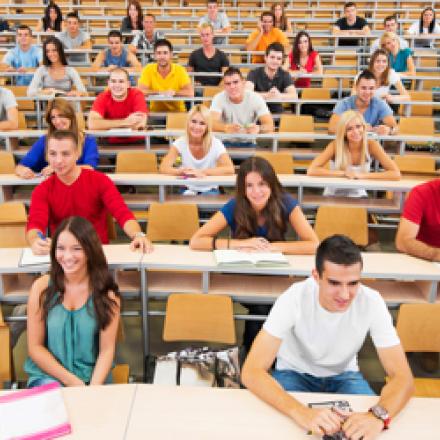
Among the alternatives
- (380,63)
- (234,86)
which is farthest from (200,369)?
(380,63)

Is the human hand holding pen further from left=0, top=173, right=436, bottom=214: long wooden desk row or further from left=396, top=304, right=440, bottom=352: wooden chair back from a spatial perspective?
left=396, top=304, right=440, bottom=352: wooden chair back

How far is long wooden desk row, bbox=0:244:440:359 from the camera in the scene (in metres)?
2.37

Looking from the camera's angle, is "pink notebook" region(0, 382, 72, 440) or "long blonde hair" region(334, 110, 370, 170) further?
"long blonde hair" region(334, 110, 370, 170)

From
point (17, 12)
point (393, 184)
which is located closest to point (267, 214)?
point (393, 184)

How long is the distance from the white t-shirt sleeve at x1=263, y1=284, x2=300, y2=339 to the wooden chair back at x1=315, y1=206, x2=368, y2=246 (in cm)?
134

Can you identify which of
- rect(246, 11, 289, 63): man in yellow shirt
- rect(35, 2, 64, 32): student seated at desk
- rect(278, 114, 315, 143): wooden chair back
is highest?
rect(35, 2, 64, 32): student seated at desk

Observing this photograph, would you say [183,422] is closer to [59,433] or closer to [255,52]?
[59,433]

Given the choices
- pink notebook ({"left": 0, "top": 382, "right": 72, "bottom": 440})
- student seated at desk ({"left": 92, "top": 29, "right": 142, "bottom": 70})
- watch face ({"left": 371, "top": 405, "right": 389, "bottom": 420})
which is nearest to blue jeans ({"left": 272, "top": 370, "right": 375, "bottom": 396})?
watch face ({"left": 371, "top": 405, "right": 389, "bottom": 420})

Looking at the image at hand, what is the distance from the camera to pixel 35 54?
21.4ft

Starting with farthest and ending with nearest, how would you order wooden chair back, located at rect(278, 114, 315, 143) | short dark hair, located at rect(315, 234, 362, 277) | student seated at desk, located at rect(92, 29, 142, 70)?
1. student seated at desk, located at rect(92, 29, 142, 70)
2. wooden chair back, located at rect(278, 114, 315, 143)
3. short dark hair, located at rect(315, 234, 362, 277)

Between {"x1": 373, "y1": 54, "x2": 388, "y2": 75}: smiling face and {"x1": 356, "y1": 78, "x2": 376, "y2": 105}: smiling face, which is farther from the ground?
{"x1": 373, "y1": 54, "x2": 388, "y2": 75}: smiling face

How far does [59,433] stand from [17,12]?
994cm

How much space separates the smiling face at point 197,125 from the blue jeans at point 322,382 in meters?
2.12

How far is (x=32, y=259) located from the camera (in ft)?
7.76
